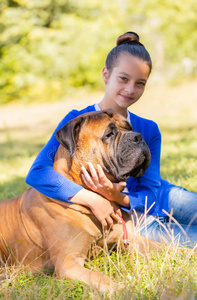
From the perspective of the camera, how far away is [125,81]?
146 inches

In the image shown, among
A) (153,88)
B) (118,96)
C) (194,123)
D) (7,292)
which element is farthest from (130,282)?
(153,88)

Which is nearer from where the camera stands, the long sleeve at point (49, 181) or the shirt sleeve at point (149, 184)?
the long sleeve at point (49, 181)

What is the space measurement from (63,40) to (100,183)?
20004 mm

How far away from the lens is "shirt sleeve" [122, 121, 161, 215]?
11.0ft

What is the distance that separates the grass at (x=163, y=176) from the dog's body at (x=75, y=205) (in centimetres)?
19

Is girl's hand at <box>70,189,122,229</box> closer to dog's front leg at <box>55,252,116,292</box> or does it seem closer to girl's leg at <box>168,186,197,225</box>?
dog's front leg at <box>55,252,116,292</box>

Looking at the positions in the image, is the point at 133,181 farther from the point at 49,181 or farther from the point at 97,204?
the point at 49,181

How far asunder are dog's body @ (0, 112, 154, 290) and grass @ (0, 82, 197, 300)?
188mm

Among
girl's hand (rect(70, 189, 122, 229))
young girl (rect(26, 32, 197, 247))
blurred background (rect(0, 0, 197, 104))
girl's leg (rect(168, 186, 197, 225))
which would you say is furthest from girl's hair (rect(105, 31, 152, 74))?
blurred background (rect(0, 0, 197, 104))

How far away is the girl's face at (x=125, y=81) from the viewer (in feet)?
12.0

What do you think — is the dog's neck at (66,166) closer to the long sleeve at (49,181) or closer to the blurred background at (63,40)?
the long sleeve at (49,181)

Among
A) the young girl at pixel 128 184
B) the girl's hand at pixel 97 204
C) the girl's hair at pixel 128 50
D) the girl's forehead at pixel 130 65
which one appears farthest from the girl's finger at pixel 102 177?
the girl's hair at pixel 128 50

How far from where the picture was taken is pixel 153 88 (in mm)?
17578

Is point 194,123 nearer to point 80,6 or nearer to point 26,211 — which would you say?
point 26,211
